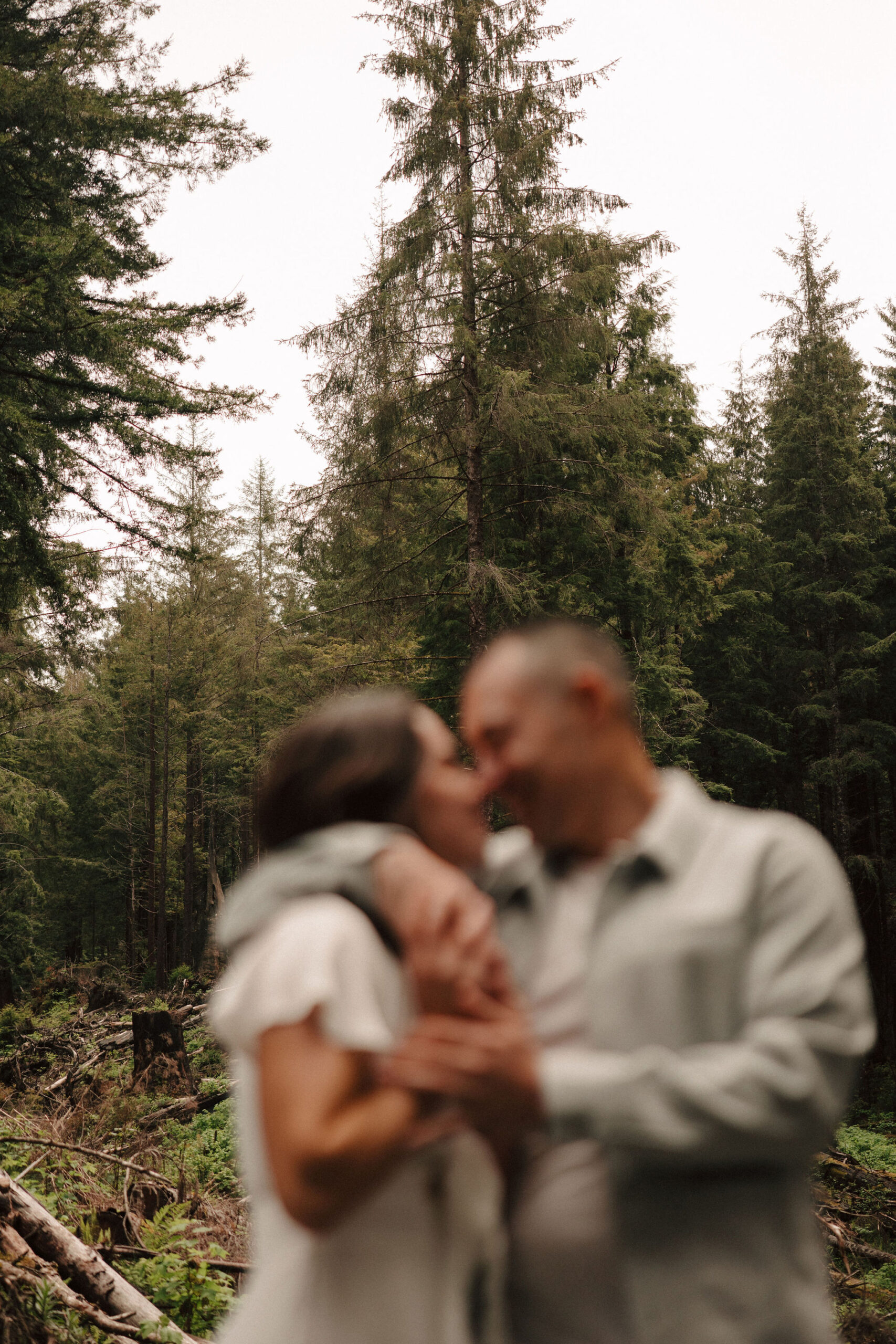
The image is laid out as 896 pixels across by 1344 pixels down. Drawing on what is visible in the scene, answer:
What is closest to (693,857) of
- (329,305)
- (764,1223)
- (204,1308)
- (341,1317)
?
(764,1223)

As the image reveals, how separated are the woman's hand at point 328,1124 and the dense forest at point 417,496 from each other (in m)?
3.66

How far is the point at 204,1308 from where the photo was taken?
14.8ft

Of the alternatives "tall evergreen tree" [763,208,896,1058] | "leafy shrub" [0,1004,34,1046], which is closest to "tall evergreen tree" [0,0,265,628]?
"leafy shrub" [0,1004,34,1046]

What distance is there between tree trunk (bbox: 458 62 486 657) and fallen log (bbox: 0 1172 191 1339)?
Result: 26.7 ft

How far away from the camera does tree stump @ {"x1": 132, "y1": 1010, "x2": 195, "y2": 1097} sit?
36.3ft

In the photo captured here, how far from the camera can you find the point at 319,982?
1113mm

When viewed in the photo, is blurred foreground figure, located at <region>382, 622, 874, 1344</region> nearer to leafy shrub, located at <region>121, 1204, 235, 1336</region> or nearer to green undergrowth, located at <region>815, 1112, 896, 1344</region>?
leafy shrub, located at <region>121, 1204, 235, 1336</region>

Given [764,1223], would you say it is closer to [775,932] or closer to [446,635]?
[775,932]

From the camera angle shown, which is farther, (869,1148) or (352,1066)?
A: (869,1148)

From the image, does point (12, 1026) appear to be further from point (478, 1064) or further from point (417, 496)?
point (478, 1064)

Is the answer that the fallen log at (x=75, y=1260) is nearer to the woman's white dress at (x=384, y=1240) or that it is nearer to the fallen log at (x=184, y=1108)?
the woman's white dress at (x=384, y=1240)

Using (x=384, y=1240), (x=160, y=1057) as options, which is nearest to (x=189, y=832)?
(x=160, y=1057)

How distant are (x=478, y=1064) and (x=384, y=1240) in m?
0.35

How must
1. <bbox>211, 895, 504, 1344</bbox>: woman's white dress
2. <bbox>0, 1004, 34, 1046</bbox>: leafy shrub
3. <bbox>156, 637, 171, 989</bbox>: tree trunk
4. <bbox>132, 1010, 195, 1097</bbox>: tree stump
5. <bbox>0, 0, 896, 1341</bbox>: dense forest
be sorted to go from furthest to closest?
1. <bbox>156, 637, 171, 989</bbox>: tree trunk
2. <bbox>0, 1004, 34, 1046</bbox>: leafy shrub
3. <bbox>132, 1010, 195, 1097</bbox>: tree stump
4. <bbox>0, 0, 896, 1341</bbox>: dense forest
5. <bbox>211, 895, 504, 1344</bbox>: woman's white dress
